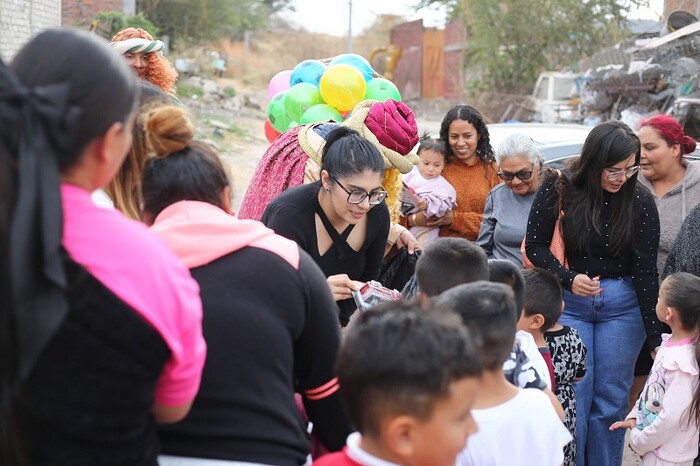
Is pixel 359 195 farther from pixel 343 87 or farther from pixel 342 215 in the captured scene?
pixel 343 87

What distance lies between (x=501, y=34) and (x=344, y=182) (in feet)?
65.3

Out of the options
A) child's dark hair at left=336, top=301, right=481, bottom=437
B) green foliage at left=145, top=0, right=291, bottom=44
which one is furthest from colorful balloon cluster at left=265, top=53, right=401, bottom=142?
green foliage at left=145, top=0, right=291, bottom=44

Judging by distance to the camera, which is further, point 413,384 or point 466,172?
point 466,172

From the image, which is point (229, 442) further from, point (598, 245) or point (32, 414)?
point (598, 245)

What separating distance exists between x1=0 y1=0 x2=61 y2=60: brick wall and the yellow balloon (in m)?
7.79

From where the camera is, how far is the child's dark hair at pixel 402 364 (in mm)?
1790

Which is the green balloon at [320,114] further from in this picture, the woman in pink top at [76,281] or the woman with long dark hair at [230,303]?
the woman in pink top at [76,281]

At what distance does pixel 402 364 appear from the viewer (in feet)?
5.88

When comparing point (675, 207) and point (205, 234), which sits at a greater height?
point (205, 234)

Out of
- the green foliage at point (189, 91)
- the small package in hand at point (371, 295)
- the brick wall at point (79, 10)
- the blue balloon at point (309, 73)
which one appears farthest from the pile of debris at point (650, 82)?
the brick wall at point (79, 10)

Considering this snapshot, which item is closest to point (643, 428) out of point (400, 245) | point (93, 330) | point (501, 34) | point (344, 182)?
point (400, 245)

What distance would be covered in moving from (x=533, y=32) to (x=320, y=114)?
711 inches

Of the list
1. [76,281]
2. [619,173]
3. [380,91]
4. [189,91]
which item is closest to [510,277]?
[619,173]

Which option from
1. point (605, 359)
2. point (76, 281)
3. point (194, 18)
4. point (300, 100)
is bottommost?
point (605, 359)
